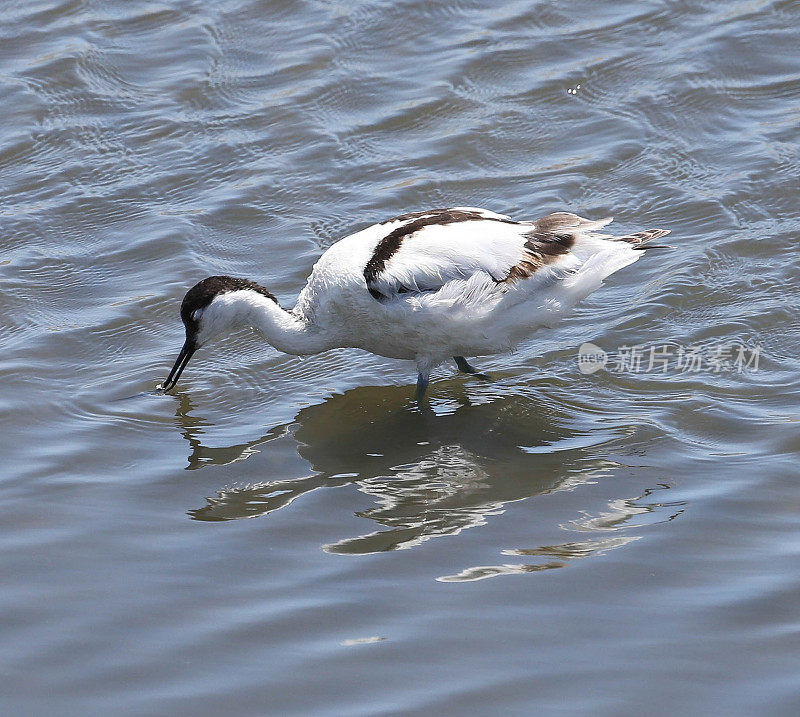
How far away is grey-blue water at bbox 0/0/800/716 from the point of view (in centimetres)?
470

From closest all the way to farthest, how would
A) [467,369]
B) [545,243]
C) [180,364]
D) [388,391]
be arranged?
[545,243]
[180,364]
[388,391]
[467,369]

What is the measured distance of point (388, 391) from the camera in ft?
24.2

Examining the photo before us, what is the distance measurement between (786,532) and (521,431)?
1.73 meters

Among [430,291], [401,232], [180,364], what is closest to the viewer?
[430,291]

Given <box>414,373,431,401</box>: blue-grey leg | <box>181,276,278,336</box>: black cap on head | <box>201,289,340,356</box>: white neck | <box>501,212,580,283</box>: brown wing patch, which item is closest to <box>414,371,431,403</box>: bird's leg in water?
<box>414,373,431,401</box>: blue-grey leg

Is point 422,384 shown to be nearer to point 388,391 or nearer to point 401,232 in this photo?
point 388,391

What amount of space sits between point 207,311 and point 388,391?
117cm

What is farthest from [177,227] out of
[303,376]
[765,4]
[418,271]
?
[765,4]

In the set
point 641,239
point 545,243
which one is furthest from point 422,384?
point 641,239

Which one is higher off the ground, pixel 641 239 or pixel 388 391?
pixel 641 239

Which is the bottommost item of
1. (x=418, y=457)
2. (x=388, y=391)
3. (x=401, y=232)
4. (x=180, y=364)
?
(x=418, y=457)

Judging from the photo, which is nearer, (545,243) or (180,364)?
(545,243)

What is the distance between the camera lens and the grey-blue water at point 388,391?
470 centimetres

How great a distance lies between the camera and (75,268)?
8680mm
